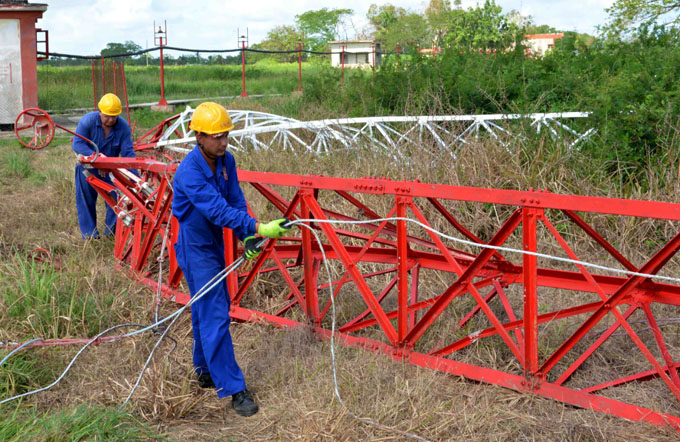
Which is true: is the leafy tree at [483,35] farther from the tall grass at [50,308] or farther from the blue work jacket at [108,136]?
the tall grass at [50,308]

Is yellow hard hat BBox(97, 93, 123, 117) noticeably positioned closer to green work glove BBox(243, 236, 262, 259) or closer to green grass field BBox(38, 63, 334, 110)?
green work glove BBox(243, 236, 262, 259)

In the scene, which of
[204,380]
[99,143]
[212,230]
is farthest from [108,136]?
Result: [204,380]

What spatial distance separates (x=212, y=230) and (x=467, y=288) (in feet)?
5.45

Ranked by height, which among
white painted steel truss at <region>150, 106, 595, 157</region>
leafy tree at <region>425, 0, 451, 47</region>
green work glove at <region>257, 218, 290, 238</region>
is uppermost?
leafy tree at <region>425, 0, 451, 47</region>

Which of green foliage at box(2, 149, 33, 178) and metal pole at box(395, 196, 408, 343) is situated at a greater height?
green foliage at box(2, 149, 33, 178)

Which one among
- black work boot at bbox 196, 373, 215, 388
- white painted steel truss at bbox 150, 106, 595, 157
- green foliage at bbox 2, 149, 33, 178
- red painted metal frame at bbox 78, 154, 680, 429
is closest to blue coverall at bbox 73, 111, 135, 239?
red painted metal frame at bbox 78, 154, 680, 429

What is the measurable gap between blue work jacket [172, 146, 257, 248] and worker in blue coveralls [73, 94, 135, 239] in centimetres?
369

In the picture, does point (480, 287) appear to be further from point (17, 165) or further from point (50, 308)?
point (17, 165)

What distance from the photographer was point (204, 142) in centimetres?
424

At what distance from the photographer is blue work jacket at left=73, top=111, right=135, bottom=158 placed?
7.98 m

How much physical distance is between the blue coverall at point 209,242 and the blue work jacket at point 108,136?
13.4 ft

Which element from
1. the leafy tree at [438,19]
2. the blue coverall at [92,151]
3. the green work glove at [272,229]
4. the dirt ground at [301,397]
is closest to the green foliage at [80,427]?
the dirt ground at [301,397]

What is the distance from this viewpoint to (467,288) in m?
4.17

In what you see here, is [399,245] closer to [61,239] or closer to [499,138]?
[499,138]
